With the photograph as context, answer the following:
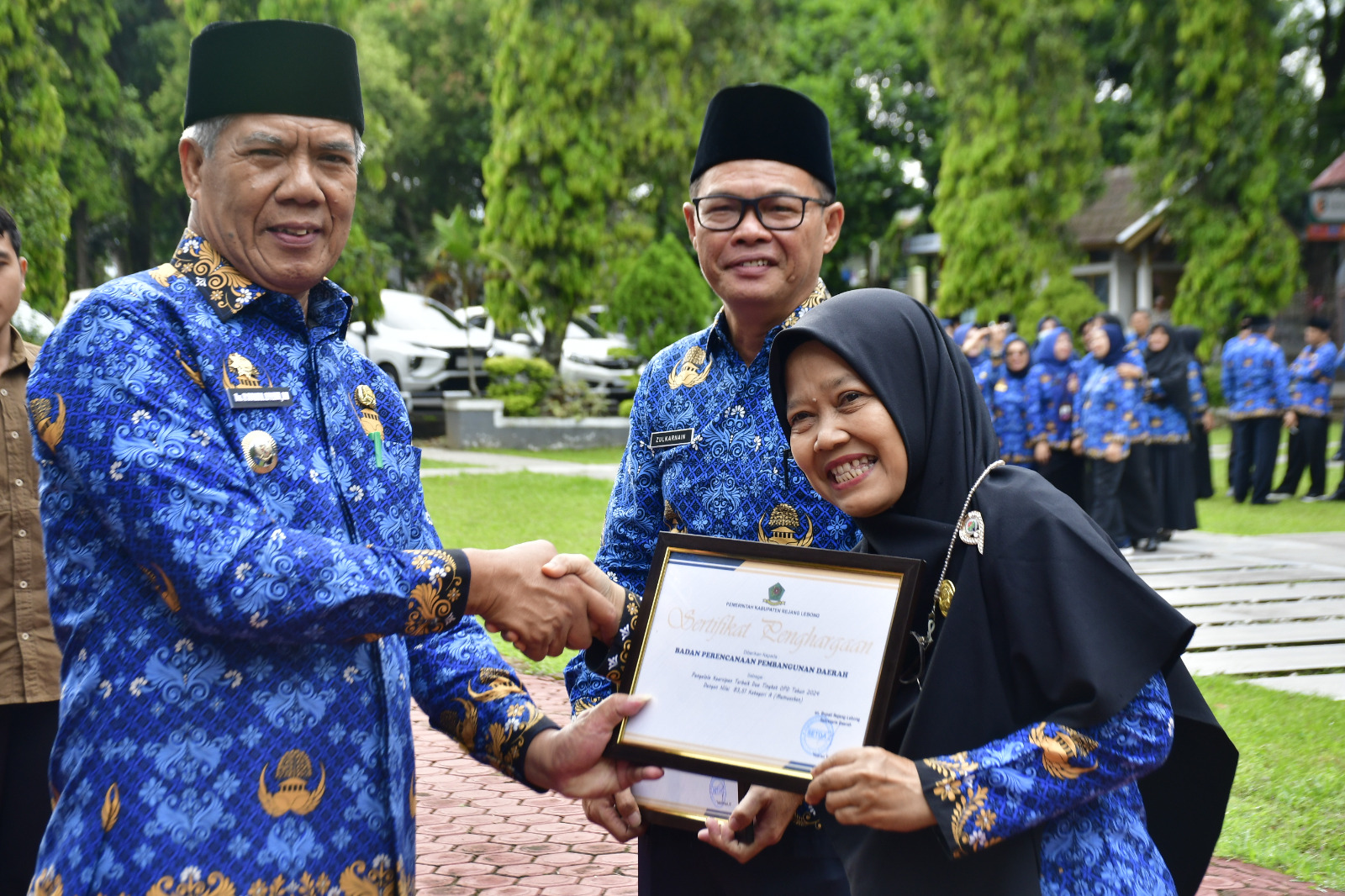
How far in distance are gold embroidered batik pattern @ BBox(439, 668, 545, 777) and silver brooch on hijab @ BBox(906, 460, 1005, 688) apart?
0.81 m

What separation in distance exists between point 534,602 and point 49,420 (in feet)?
3.03

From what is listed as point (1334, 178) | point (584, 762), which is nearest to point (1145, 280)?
→ point (1334, 178)

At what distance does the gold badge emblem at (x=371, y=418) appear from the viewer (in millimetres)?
2295

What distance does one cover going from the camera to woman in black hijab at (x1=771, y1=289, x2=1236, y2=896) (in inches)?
75.2

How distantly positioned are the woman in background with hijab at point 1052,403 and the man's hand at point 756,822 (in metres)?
11.3

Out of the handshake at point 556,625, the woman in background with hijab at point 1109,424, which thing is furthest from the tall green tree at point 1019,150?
the handshake at point 556,625

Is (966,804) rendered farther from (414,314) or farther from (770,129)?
(414,314)

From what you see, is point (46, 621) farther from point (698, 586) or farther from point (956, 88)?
point (956, 88)

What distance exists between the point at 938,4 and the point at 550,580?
23989 mm

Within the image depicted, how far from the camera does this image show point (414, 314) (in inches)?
852

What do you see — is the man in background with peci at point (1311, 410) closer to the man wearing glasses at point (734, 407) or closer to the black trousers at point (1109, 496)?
the black trousers at point (1109, 496)

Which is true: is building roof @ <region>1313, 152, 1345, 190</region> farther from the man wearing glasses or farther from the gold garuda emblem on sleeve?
the gold garuda emblem on sleeve

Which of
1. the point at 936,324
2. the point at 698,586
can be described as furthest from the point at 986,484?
the point at 698,586

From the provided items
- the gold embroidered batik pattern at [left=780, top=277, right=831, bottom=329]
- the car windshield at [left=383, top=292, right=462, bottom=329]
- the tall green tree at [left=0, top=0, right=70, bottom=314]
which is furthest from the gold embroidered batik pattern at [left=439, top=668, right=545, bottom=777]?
the car windshield at [left=383, top=292, right=462, bottom=329]
